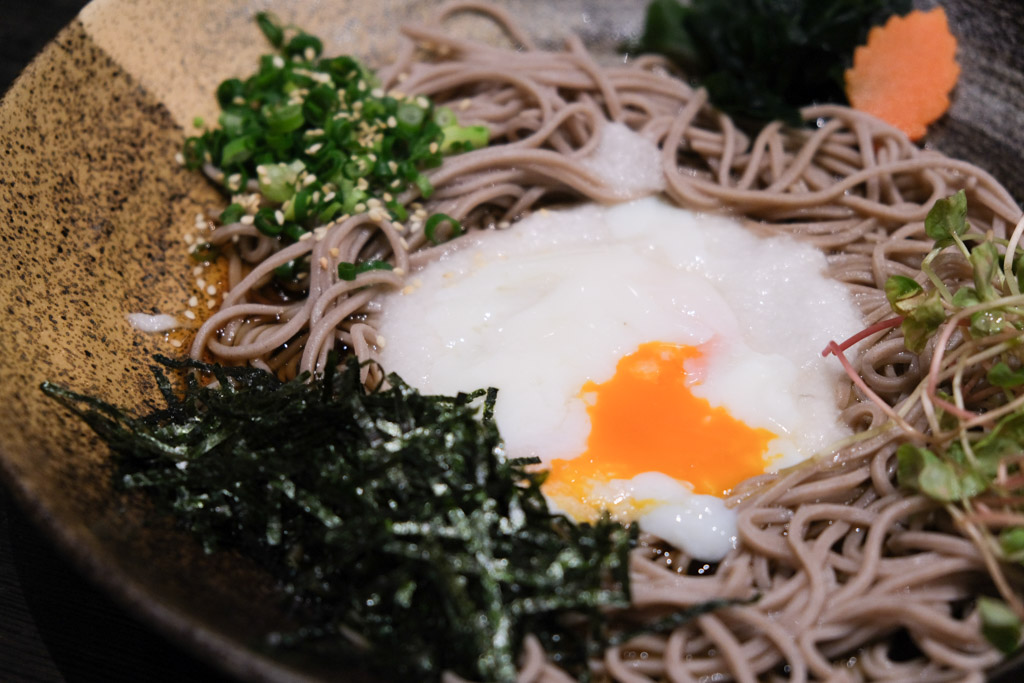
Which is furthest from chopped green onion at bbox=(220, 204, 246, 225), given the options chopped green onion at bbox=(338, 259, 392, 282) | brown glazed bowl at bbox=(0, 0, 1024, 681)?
chopped green onion at bbox=(338, 259, 392, 282)

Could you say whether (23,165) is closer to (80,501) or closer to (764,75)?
(80,501)

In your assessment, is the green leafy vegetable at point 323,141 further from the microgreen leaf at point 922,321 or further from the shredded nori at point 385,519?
the microgreen leaf at point 922,321

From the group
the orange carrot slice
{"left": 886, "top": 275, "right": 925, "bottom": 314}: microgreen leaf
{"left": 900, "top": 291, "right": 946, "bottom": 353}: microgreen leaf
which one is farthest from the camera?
the orange carrot slice

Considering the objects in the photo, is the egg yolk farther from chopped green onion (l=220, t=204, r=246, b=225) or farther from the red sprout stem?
chopped green onion (l=220, t=204, r=246, b=225)

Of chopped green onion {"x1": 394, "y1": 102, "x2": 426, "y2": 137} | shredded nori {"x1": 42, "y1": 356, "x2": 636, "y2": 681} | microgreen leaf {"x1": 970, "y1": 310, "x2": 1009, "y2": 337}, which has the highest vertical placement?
chopped green onion {"x1": 394, "y1": 102, "x2": 426, "y2": 137}

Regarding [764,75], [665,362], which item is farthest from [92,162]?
[764,75]

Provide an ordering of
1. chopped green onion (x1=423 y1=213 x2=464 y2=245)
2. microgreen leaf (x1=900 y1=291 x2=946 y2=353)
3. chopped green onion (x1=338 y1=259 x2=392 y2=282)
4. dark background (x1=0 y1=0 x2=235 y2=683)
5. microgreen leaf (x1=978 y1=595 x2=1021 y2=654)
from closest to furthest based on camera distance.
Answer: microgreen leaf (x1=978 y1=595 x2=1021 y2=654)
dark background (x1=0 y1=0 x2=235 y2=683)
microgreen leaf (x1=900 y1=291 x2=946 y2=353)
chopped green onion (x1=338 y1=259 x2=392 y2=282)
chopped green onion (x1=423 y1=213 x2=464 y2=245)

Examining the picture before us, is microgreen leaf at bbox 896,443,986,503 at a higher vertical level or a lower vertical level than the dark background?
higher
